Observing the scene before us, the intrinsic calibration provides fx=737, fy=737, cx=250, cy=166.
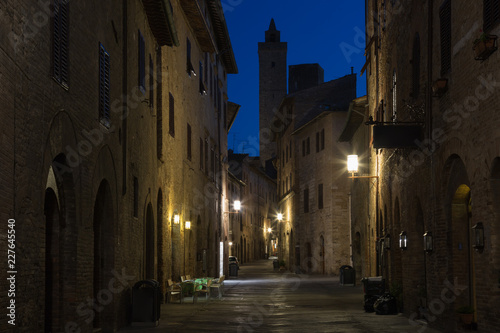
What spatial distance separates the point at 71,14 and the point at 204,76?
20.9 metres

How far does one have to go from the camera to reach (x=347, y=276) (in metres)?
32.3

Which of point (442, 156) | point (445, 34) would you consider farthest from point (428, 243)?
point (445, 34)

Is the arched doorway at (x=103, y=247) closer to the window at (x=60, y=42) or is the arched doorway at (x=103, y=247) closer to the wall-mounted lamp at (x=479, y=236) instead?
the window at (x=60, y=42)

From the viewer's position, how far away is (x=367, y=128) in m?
29.3

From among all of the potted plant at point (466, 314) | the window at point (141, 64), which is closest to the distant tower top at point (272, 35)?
the window at point (141, 64)

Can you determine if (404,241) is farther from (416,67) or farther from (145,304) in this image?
(145,304)

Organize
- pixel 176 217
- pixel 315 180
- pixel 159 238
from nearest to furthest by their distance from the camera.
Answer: pixel 159 238 < pixel 176 217 < pixel 315 180

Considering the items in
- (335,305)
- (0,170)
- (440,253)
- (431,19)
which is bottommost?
(335,305)

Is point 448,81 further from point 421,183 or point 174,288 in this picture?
point 174,288

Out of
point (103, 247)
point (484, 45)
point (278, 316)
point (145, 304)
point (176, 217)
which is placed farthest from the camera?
point (176, 217)

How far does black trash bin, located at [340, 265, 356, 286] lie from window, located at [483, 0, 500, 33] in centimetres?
2171

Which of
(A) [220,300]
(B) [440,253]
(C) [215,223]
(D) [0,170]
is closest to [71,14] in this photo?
(D) [0,170]

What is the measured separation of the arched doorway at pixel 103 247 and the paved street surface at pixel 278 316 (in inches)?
37.2

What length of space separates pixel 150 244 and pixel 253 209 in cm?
6059
